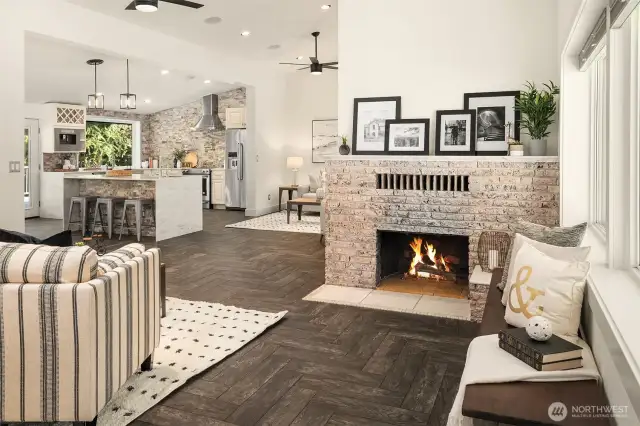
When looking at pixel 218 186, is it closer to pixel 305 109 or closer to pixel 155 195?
pixel 305 109

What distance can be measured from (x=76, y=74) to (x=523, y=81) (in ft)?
25.5

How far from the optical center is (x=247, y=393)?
260 centimetres

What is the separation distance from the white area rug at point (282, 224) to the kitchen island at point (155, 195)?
3.53 feet

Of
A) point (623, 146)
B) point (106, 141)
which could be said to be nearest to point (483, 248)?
point (623, 146)

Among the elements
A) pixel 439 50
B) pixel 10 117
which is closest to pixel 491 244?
pixel 439 50

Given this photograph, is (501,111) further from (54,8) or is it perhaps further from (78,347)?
(54,8)

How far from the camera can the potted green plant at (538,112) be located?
13.1 feet

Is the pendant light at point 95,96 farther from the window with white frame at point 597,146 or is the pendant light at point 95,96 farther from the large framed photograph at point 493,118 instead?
the window with white frame at point 597,146

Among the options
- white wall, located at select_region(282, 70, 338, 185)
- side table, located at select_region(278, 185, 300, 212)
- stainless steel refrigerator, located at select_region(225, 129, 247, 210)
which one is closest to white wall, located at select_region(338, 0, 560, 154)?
side table, located at select_region(278, 185, 300, 212)

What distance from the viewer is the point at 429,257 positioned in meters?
4.91

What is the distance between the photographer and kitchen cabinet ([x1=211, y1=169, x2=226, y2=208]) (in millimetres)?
11930

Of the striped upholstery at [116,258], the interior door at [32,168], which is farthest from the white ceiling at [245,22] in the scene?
the striped upholstery at [116,258]

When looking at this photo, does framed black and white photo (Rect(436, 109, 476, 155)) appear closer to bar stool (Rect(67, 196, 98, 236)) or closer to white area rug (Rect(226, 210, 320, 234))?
white area rug (Rect(226, 210, 320, 234))

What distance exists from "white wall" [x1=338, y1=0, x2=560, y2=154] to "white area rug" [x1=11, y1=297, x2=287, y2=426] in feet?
7.44
